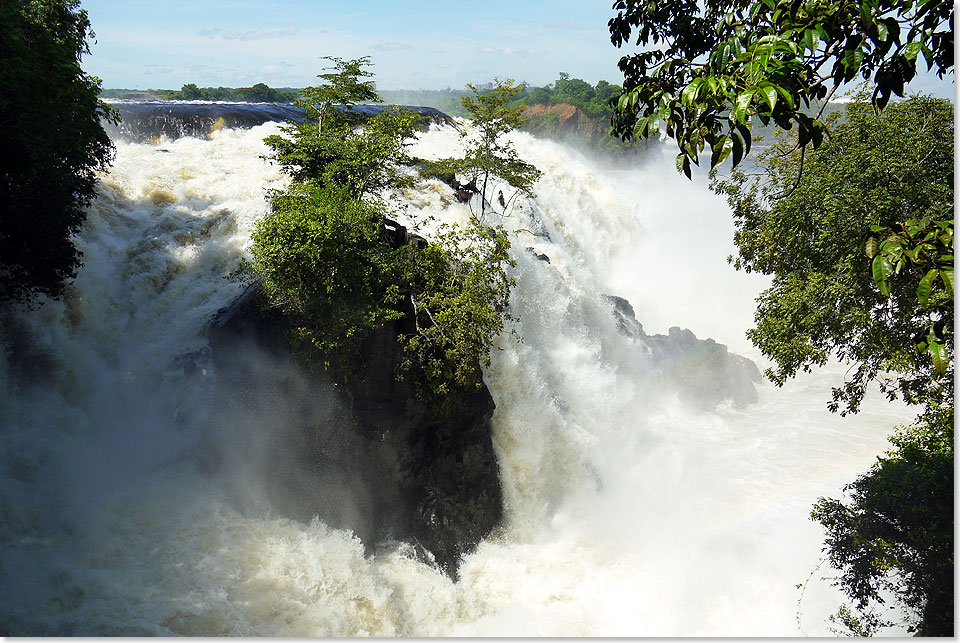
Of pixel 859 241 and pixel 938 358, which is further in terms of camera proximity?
pixel 859 241

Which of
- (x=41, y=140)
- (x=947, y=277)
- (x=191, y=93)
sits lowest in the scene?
(x=947, y=277)

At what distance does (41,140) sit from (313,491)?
4.82 metres

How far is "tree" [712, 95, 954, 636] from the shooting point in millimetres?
4230

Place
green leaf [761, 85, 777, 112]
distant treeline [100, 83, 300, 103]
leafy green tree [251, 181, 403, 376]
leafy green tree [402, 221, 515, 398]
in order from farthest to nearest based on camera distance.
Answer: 1. distant treeline [100, 83, 300, 103]
2. leafy green tree [402, 221, 515, 398]
3. leafy green tree [251, 181, 403, 376]
4. green leaf [761, 85, 777, 112]

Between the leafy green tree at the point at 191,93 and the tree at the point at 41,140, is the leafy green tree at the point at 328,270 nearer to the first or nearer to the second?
the tree at the point at 41,140

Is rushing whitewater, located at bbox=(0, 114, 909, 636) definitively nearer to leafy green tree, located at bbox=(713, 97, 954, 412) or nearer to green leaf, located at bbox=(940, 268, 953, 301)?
leafy green tree, located at bbox=(713, 97, 954, 412)

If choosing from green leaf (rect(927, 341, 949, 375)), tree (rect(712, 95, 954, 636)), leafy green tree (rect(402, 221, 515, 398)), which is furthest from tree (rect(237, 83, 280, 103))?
green leaf (rect(927, 341, 949, 375))

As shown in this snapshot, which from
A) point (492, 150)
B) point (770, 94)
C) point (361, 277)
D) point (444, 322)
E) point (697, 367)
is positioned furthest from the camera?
point (697, 367)

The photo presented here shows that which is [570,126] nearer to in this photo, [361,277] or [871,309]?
[361,277]

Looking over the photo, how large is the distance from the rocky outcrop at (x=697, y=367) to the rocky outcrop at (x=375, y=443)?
667 cm

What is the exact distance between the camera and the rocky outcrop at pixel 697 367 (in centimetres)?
1307

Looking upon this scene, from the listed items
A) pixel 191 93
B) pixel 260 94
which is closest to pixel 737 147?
pixel 191 93

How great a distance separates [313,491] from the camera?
279 inches

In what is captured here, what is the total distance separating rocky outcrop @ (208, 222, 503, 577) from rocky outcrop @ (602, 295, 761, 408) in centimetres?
667
